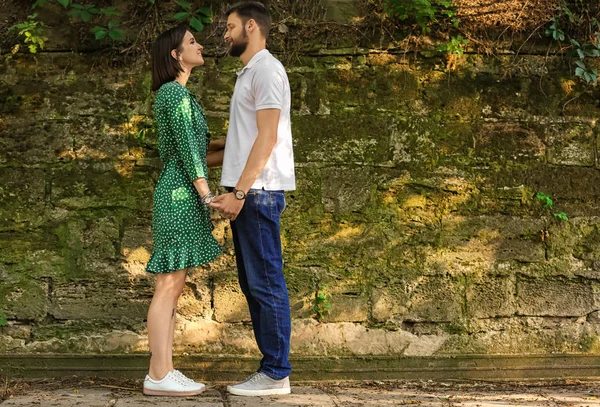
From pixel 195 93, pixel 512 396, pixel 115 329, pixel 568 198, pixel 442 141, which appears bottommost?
pixel 512 396

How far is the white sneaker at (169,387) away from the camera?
376 centimetres

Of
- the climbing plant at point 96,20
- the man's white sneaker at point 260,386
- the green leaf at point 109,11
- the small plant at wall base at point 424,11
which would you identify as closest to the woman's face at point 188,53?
the climbing plant at point 96,20

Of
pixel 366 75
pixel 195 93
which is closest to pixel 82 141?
pixel 195 93

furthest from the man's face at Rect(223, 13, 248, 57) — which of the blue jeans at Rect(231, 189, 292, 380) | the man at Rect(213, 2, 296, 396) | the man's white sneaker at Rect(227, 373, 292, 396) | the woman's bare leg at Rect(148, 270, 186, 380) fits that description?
the man's white sneaker at Rect(227, 373, 292, 396)

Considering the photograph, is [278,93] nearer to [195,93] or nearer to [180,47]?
[180,47]

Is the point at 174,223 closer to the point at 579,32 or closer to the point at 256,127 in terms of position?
the point at 256,127

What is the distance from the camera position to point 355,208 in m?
4.54

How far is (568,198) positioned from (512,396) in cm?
127

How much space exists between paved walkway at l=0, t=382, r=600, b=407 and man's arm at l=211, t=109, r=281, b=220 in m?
0.92

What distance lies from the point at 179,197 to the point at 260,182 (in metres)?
0.40

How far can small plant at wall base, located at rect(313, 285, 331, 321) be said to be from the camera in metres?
4.48

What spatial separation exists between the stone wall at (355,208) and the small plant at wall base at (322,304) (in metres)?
0.02

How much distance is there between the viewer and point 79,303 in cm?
443

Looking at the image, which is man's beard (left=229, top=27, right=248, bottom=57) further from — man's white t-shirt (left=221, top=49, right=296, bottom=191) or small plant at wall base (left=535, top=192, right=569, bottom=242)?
small plant at wall base (left=535, top=192, right=569, bottom=242)
